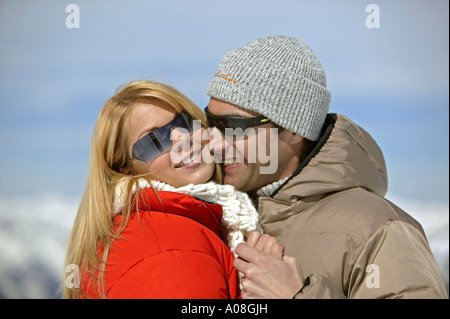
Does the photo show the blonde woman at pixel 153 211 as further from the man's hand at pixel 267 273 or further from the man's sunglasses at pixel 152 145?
the man's hand at pixel 267 273

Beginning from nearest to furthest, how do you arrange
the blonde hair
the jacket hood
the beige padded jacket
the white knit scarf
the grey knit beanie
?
the beige padded jacket → the blonde hair → the white knit scarf → the jacket hood → the grey knit beanie

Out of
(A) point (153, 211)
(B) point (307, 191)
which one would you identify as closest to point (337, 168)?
(B) point (307, 191)

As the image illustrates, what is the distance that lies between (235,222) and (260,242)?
10.0 inches

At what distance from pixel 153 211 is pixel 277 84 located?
3.59ft

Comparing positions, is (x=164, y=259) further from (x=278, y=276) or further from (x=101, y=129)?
(x=101, y=129)

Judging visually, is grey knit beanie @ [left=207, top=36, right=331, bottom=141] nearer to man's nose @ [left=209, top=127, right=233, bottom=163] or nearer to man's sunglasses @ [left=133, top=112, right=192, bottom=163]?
man's nose @ [left=209, top=127, right=233, bottom=163]

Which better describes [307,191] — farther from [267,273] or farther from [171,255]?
[171,255]

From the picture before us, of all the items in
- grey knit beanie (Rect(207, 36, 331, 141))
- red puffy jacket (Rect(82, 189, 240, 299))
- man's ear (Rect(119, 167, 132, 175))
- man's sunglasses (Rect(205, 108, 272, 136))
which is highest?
grey knit beanie (Rect(207, 36, 331, 141))

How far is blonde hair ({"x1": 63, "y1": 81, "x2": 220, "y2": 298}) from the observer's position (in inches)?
87.7

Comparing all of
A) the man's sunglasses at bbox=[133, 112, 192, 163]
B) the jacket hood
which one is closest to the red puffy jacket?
the man's sunglasses at bbox=[133, 112, 192, 163]

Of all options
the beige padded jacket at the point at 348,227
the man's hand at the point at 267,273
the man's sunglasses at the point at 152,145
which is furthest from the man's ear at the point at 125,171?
the man's hand at the point at 267,273

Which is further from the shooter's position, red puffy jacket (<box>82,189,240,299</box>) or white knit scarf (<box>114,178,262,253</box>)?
white knit scarf (<box>114,178,262,253</box>)
